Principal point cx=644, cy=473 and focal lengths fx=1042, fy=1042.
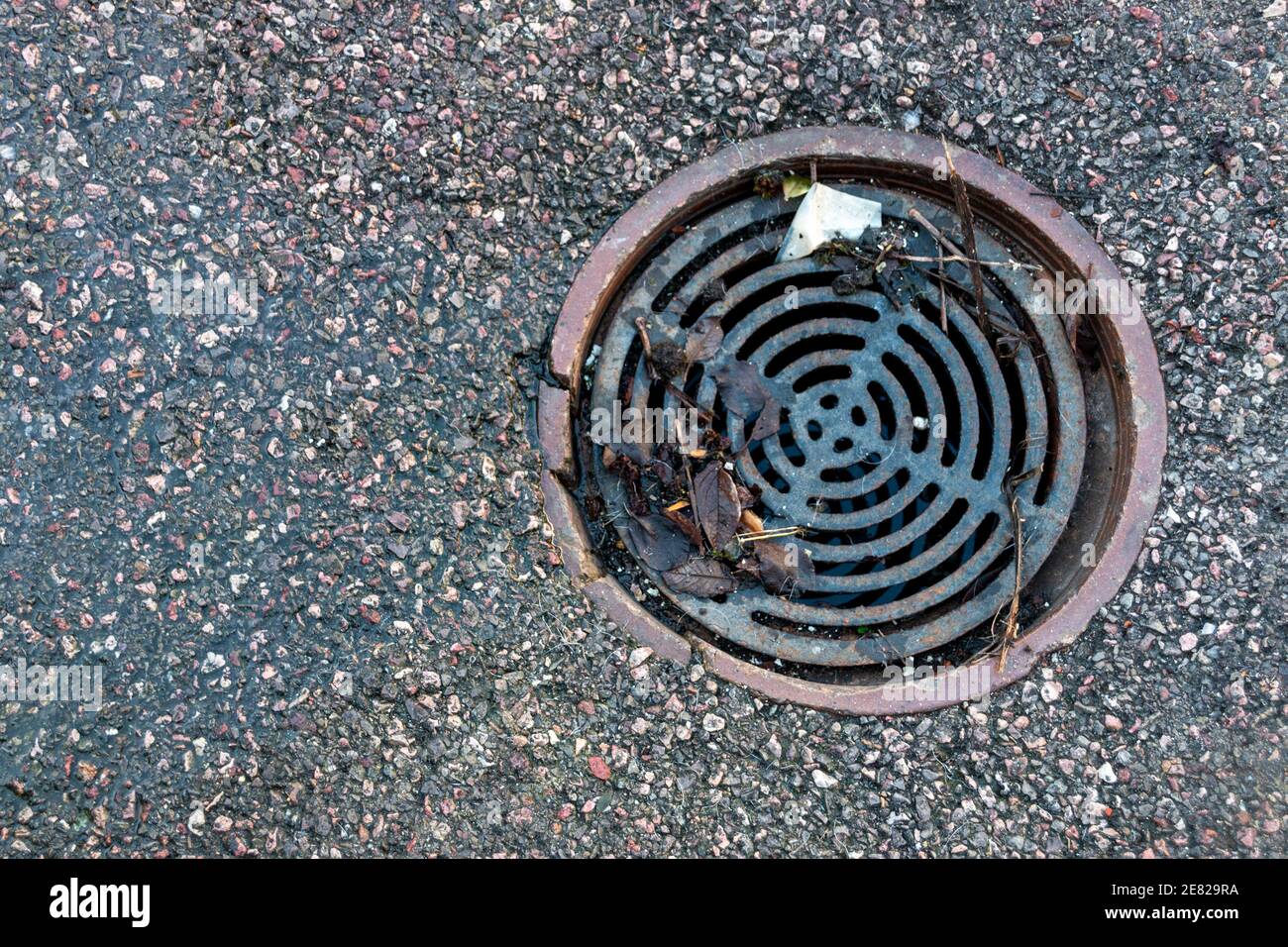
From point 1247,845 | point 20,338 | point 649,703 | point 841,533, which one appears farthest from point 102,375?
point 1247,845

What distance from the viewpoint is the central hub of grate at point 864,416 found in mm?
2443

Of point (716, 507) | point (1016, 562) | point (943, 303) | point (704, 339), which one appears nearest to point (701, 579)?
point (716, 507)

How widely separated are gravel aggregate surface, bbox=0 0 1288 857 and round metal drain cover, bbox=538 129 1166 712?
0.09 m

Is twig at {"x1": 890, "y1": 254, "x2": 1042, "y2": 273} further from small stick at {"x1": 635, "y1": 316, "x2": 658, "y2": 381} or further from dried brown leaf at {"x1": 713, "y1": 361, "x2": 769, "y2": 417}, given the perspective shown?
Result: small stick at {"x1": 635, "y1": 316, "x2": 658, "y2": 381}

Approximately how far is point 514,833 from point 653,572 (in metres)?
0.64

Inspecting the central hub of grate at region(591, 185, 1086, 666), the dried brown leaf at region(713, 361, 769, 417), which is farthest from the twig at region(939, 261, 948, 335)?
the dried brown leaf at region(713, 361, 769, 417)

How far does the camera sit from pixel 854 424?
8.19 ft

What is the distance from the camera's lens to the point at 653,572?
2416 mm

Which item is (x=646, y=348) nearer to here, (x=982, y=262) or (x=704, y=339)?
(x=704, y=339)

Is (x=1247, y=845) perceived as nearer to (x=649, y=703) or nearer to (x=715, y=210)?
(x=649, y=703)

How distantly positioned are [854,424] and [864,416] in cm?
4

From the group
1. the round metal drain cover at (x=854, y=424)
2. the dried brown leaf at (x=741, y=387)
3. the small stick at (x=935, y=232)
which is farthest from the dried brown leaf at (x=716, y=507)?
the small stick at (x=935, y=232)

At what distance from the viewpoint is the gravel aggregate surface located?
2.23 m

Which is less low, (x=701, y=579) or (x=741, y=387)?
(x=741, y=387)
